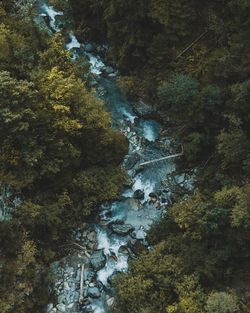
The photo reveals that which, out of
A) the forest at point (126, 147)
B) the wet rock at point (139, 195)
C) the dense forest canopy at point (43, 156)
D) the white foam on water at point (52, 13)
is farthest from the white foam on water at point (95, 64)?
the wet rock at point (139, 195)

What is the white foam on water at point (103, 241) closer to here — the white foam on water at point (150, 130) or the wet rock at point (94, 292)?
the wet rock at point (94, 292)

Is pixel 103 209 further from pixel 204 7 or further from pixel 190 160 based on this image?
pixel 204 7

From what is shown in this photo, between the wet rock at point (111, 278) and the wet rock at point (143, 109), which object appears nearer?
the wet rock at point (111, 278)

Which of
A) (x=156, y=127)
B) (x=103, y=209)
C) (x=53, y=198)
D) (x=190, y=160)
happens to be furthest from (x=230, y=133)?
(x=53, y=198)

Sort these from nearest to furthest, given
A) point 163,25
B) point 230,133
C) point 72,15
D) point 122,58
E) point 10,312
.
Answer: point 10,312, point 230,133, point 163,25, point 122,58, point 72,15

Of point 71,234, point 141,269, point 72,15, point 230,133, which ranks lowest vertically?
point 71,234

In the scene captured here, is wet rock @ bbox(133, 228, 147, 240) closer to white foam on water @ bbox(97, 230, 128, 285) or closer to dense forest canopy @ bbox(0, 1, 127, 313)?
white foam on water @ bbox(97, 230, 128, 285)

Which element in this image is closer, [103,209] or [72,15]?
[103,209]
